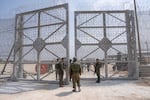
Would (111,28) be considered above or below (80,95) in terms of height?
above

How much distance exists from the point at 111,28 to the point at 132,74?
12.2 feet

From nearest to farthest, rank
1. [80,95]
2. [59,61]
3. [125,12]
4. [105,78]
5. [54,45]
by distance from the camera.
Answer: [80,95]
[59,61]
[54,45]
[105,78]
[125,12]

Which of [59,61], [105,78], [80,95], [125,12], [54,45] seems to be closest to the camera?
[80,95]

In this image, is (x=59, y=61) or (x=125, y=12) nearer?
(x=59, y=61)

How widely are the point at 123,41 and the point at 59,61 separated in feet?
18.8

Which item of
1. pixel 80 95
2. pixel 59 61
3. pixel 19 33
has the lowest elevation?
pixel 80 95

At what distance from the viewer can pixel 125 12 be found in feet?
52.3

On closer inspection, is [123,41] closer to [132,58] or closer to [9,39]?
[132,58]

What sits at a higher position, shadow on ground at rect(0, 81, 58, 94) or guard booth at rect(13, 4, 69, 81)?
guard booth at rect(13, 4, 69, 81)

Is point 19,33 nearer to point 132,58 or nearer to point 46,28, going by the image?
point 46,28

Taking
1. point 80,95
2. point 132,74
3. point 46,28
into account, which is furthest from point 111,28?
point 80,95

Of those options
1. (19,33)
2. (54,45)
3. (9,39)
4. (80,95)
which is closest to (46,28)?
(54,45)

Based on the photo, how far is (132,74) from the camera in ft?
51.0

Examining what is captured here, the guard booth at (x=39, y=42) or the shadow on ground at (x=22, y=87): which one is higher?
the guard booth at (x=39, y=42)
